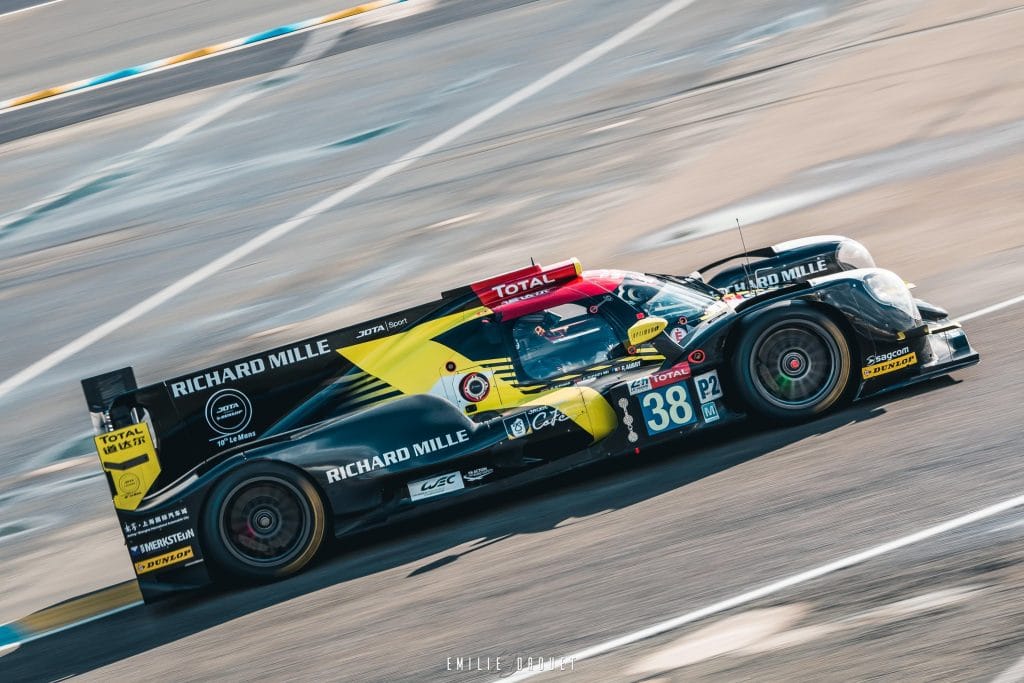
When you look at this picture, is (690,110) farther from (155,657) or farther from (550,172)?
(155,657)

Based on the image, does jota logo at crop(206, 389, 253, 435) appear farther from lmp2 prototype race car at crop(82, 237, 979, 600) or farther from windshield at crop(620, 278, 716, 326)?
windshield at crop(620, 278, 716, 326)

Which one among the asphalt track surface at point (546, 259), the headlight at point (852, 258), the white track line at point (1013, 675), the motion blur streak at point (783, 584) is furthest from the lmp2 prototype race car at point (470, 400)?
the white track line at point (1013, 675)

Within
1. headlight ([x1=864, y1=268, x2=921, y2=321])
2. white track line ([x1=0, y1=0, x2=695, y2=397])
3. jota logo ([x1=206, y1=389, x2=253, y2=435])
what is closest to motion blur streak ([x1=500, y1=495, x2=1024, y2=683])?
headlight ([x1=864, y1=268, x2=921, y2=321])

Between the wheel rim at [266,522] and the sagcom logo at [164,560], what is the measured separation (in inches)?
11.0

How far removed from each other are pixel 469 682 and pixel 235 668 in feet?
5.60

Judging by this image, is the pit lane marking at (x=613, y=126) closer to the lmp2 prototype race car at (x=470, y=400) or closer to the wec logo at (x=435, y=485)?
the lmp2 prototype race car at (x=470, y=400)

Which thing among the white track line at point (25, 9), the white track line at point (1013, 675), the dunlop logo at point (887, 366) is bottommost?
the white track line at point (1013, 675)

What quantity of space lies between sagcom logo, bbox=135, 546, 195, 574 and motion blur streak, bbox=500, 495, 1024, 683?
122 inches

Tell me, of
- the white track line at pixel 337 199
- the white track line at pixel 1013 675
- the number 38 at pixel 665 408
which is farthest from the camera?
the white track line at pixel 337 199

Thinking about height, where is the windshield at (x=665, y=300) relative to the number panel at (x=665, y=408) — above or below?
above

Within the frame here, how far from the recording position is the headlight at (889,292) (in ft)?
29.8

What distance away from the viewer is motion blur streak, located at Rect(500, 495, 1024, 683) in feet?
22.3

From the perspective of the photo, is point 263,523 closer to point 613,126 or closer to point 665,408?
point 665,408

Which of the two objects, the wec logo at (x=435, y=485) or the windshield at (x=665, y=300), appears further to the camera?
the windshield at (x=665, y=300)
